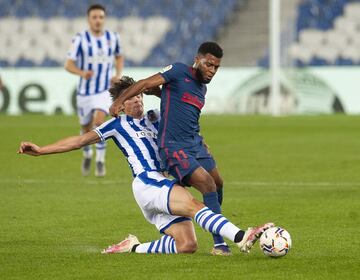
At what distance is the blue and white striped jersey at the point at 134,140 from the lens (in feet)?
28.0

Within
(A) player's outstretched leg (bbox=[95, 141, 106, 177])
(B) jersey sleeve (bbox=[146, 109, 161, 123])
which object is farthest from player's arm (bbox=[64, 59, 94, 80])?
(B) jersey sleeve (bbox=[146, 109, 161, 123])

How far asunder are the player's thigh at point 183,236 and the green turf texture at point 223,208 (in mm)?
106

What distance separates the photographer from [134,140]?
862cm

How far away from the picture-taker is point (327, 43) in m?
29.4

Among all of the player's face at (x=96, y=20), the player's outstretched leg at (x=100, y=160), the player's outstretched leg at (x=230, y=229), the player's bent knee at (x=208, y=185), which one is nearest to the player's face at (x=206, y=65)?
the player's bent knee at (x=208, y=185)

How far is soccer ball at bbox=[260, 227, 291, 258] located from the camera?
7602 millimetres

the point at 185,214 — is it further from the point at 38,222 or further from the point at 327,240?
the point at 38,222

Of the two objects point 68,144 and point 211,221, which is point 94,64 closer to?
point 68,144

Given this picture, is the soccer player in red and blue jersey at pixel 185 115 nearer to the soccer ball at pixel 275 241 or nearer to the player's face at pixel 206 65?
the player's face at pixel 206 65

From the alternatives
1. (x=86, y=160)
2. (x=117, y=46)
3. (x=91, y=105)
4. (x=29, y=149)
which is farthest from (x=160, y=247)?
(x=117, y=46)

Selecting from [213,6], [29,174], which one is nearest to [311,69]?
[213,6]

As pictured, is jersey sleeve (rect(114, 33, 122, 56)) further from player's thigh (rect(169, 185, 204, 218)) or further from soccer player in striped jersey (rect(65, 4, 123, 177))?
player's thigh (rect(169, 185, 204, 218))

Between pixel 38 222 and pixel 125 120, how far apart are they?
216 cm

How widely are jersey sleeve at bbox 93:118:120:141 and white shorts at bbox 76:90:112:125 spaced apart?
6.96 metres
